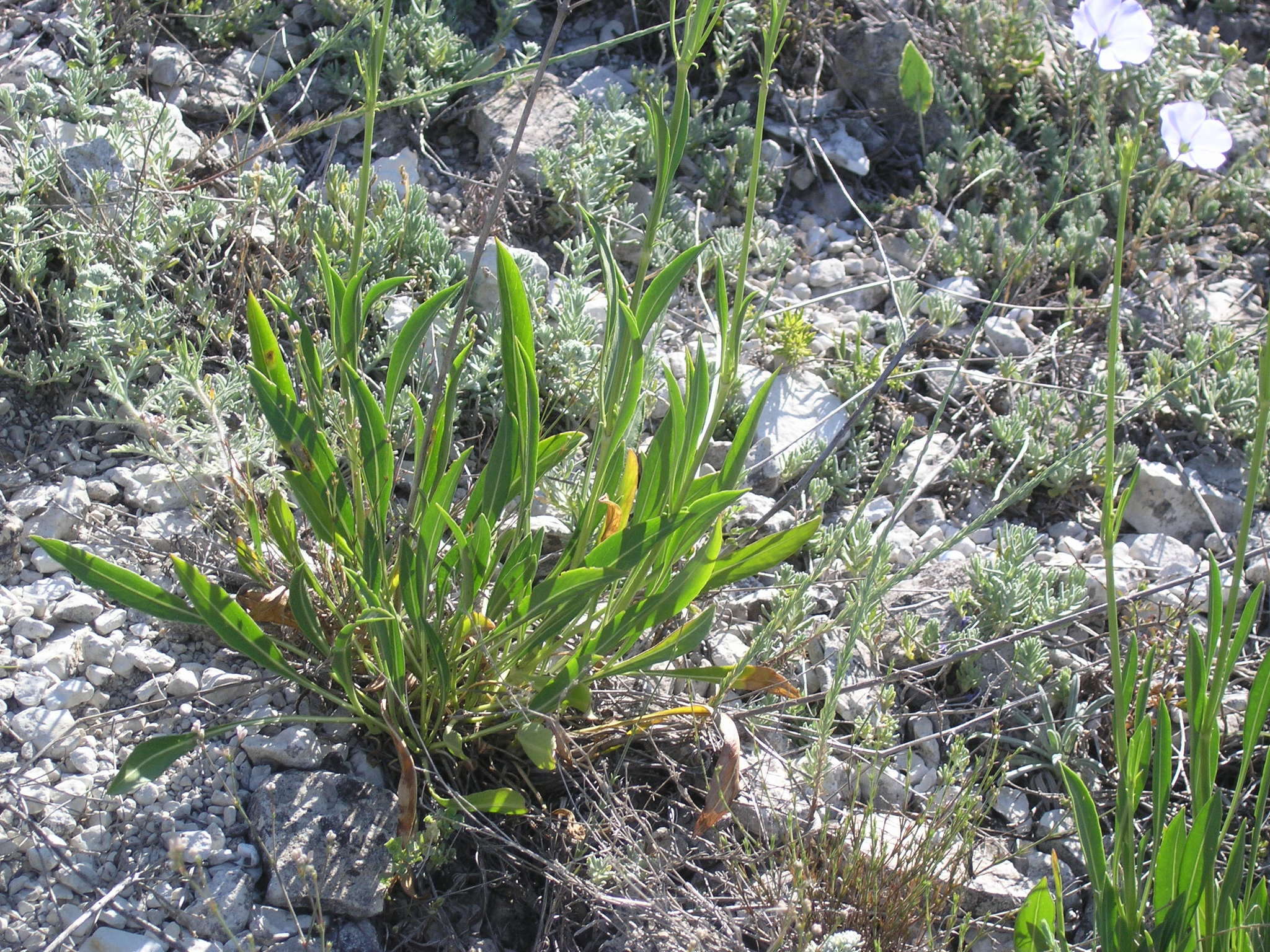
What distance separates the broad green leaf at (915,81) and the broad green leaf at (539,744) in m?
2.57

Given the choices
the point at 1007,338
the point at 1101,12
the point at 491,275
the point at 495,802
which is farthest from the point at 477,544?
the point at 1007,338

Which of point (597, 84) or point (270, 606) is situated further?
point (597, 84)

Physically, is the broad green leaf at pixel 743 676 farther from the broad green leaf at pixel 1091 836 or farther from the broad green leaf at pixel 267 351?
the broad green leaf at pixel 267 351

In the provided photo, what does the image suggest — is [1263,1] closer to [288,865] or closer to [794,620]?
[794,620]

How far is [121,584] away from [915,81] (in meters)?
2.88

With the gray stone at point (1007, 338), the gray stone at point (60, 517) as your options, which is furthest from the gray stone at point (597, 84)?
the gray stone at point (60, 517)

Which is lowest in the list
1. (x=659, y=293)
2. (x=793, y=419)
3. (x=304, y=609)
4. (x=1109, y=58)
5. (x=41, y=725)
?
(x=41, y=725)

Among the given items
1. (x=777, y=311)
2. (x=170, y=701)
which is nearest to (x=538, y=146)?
(x=777, y=311)

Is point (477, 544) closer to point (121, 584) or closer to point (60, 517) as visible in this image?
point (121, 584)

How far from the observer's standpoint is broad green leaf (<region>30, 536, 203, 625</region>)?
162 centimetres

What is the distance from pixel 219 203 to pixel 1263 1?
405 centimetres

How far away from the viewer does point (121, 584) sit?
5.58ft

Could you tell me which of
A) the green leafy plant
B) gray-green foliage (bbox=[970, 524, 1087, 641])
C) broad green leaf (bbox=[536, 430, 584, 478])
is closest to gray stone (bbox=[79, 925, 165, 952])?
broad green leaf (bbox=[536, 430, 584, 478])

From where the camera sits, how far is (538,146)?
336cm
